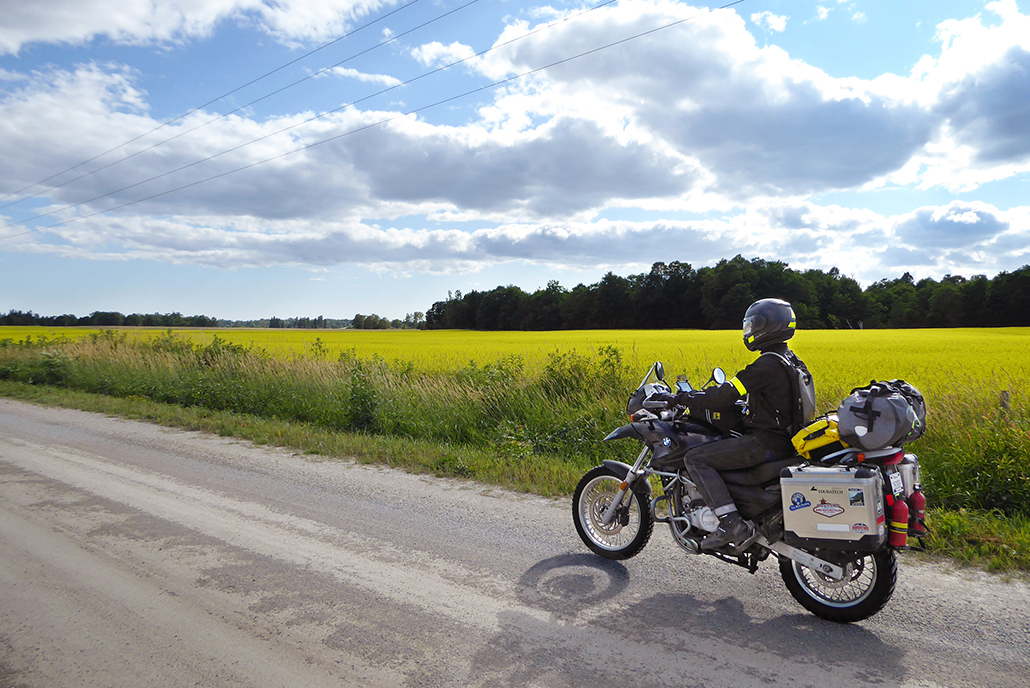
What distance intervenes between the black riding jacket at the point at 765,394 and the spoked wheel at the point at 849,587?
2.80ft

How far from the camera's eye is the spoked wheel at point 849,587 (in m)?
3.46

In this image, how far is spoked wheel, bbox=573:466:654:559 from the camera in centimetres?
459

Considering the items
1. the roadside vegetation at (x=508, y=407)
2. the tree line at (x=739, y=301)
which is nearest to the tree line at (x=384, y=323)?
the tree line at (x=739, y=301)

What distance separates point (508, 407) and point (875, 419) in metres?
7.16

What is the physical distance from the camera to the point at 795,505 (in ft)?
11.7

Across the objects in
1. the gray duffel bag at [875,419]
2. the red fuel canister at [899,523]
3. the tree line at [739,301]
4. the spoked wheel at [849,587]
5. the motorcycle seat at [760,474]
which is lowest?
the spoked wheel at [849,587]

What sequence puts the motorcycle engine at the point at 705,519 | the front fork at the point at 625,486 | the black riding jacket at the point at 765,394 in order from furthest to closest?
the front fork at the point at 625,486, the motorcycle engine at the point at 705,519, the black riding jacket at the point at 765,394

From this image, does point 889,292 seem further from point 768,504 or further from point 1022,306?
point 768,504

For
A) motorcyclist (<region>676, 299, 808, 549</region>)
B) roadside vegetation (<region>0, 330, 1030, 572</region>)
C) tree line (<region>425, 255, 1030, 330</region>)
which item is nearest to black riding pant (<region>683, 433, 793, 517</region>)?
motorcyclist (<region>676, 299, 808, 549</region>)

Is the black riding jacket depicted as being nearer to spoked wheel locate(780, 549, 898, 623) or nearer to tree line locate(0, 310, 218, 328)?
spoked wheel locate(780, 549, 898, 623)

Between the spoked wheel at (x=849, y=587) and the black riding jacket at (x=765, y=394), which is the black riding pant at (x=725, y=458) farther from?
the spoked wheel at (x=849, y=587)

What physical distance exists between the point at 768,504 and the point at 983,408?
202 inches

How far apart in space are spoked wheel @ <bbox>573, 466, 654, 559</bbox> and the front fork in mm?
29

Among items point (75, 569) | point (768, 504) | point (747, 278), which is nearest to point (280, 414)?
point (75, 569)
